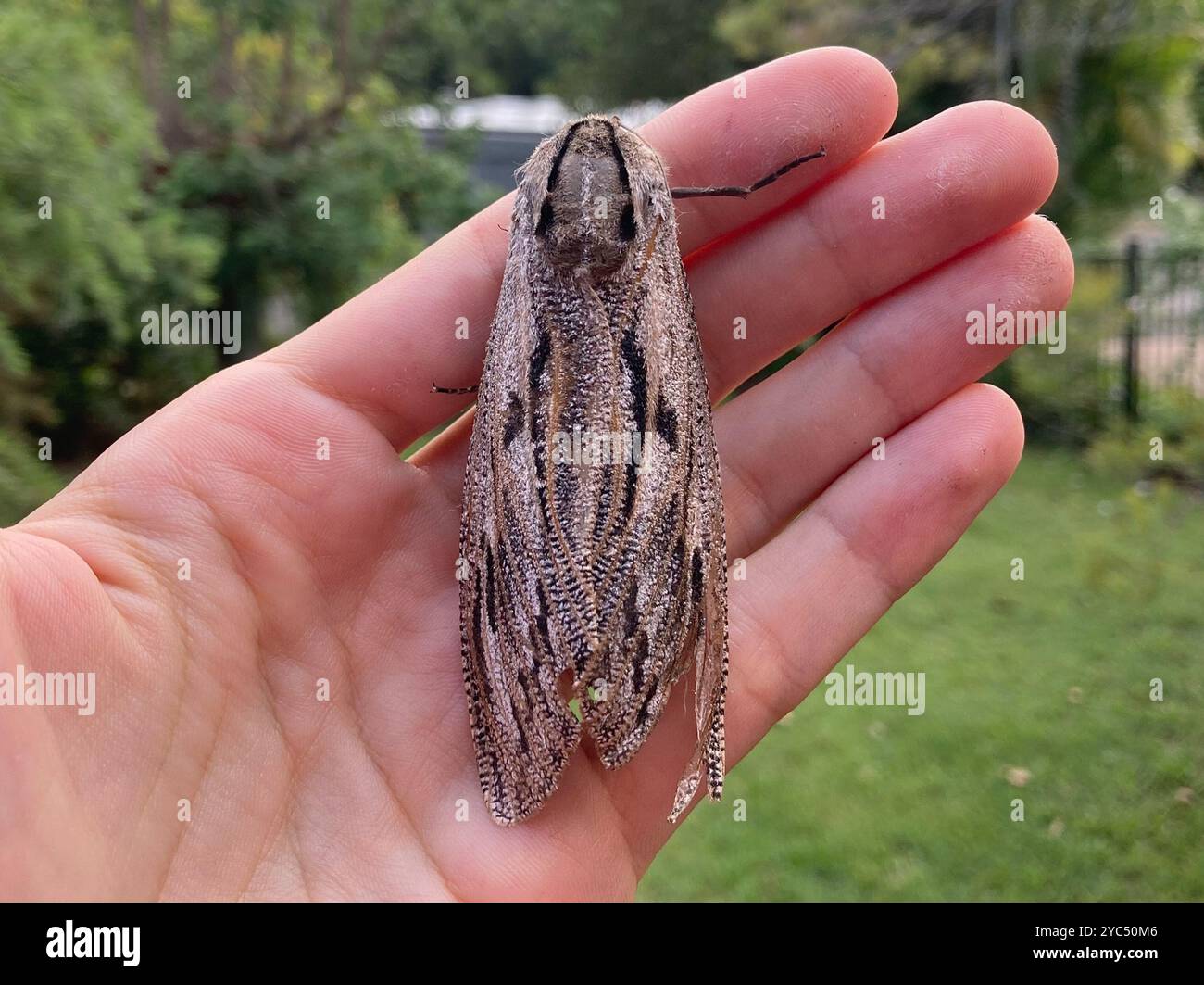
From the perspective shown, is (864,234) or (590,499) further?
(864,234)

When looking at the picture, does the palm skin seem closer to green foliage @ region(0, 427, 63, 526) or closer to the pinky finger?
the pinky finger

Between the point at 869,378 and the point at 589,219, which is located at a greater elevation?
the point at 589,219

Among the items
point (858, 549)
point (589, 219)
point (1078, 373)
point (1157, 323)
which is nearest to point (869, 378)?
point (858, 549)

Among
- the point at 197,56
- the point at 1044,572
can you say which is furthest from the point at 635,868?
the point at 197,56

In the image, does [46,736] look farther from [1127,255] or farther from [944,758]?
[1127,255]

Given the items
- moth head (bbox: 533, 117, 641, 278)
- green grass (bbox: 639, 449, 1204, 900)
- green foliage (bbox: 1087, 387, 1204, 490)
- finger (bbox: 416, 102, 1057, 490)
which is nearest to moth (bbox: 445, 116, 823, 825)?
moth head (bbox: 533, 117, 641, 278)

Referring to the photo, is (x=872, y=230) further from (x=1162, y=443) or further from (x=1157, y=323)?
(x=1157, y=323)

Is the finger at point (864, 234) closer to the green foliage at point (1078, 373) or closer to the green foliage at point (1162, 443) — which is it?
the green foliage at point (1162, 443)
